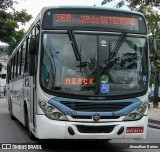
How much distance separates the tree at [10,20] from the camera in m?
33.1

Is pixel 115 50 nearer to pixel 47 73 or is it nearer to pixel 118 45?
pixel 118 45

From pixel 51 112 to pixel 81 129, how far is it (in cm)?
71

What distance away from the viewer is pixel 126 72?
9.54 meters

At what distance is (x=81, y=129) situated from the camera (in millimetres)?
9102

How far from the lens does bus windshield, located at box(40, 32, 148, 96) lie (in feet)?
30.6

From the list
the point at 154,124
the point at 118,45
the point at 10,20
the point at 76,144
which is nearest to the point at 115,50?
the point at 118,45

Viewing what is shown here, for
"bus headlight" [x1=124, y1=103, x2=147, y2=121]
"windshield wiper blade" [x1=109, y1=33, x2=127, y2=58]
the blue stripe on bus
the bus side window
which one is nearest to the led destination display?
"windshield wiper blade" [x1=109, y1=33, x2=127, y2=58]

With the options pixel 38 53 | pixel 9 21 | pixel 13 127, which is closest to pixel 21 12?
pixel 9 21

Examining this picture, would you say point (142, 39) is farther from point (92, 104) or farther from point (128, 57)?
point (92, 104)

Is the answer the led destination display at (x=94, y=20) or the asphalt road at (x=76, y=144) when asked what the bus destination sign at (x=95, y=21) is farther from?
the asphalt road at (x=76, y=144)

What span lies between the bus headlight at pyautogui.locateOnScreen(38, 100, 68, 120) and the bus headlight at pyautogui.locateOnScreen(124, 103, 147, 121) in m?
1.37

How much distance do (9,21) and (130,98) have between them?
24.7 meters

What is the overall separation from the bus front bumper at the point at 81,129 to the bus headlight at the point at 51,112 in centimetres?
8

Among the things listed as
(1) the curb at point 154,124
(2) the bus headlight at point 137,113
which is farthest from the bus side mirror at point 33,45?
(1) the curb at point 154,124
